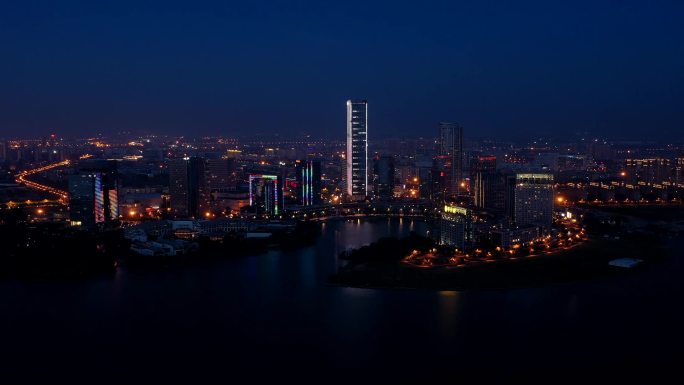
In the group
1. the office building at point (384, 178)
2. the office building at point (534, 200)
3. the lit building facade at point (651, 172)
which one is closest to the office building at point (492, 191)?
the office building at point (534, 200)

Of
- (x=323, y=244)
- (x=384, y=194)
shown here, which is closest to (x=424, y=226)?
(x=323, y=244)

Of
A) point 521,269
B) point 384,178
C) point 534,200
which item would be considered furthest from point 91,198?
point 384,178

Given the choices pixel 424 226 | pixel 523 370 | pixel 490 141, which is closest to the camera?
pixel 523 370

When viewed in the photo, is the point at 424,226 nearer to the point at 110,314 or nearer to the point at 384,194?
the point at 384,194

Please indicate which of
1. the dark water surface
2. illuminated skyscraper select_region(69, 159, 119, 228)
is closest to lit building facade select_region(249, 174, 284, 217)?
illuminated skyscraper select_region(69, 159, 119, 228)

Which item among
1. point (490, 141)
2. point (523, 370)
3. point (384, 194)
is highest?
point (490, 141)

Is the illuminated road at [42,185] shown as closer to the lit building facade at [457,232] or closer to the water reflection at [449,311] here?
the lit building facade at [457,232]

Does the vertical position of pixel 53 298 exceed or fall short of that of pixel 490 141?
it falls short

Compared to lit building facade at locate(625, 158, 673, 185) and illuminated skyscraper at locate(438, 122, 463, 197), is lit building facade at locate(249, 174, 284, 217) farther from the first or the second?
lit building facade at locate(625, 158, 673, 185)
